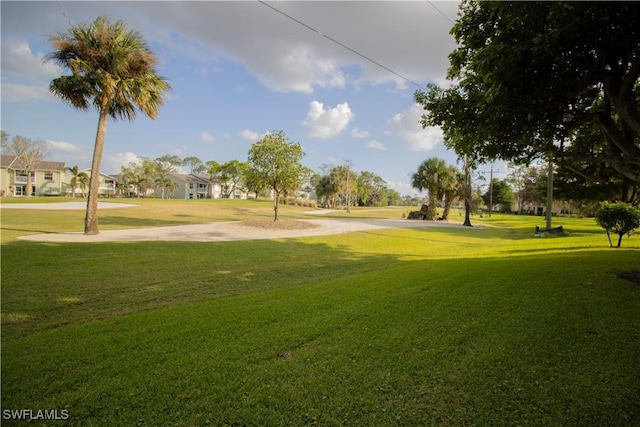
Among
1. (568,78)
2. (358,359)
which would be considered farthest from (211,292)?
(568,78)

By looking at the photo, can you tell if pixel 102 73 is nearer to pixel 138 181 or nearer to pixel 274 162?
pixel 274 162

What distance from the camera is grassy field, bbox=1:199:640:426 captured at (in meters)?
2.54

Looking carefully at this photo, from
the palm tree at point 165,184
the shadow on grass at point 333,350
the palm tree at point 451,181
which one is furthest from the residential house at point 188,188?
the shadow on grass at point 333,350

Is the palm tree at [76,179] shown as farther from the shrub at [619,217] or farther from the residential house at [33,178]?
the shrub at [619,217]

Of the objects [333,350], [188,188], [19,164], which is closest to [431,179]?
[333,350]

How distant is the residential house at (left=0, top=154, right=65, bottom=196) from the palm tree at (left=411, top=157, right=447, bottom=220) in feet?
225

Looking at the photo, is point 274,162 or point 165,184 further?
point 165,184

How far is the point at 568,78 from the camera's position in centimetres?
601

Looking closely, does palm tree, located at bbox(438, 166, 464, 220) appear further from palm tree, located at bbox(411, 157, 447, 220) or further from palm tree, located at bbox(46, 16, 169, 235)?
palm tree, located at bbox(46, 16, 169, 235)

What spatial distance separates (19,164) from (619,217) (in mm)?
82163

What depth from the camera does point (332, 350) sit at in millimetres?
3520

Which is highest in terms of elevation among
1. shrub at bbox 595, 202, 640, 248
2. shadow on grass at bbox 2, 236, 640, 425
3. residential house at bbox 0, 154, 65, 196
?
residential house at bbox 0, 154, 65, 196

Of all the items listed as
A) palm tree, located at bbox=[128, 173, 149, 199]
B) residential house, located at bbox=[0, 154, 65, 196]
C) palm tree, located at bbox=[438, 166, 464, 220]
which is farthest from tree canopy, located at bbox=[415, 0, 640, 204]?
palm tree, located at bbox=[128, 173, 149, 199]

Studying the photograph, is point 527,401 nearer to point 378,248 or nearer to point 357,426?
point 357,426
